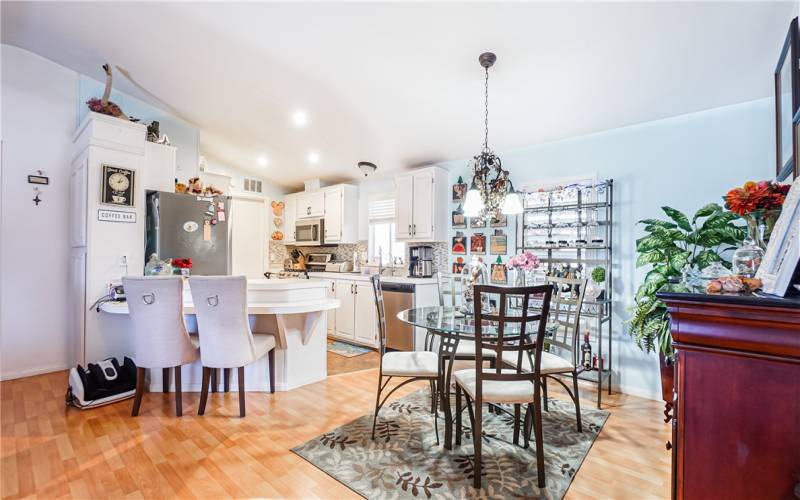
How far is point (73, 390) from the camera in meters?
2.80

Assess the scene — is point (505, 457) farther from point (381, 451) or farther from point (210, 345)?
point (210, 345)

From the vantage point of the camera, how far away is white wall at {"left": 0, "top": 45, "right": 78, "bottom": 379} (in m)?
3.41

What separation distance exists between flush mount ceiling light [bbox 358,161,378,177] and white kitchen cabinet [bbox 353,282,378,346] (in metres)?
1.61

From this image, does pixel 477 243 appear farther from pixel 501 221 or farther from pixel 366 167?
pixel 366 167

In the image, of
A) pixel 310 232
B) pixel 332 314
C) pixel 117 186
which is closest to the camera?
pixel 117 186

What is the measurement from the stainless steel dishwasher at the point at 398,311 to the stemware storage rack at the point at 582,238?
55.9 inches

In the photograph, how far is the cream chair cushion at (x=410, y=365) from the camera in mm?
2273

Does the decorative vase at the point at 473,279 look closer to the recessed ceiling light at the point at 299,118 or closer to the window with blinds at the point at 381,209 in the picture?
the recessed ceiling light at the point at 299,118

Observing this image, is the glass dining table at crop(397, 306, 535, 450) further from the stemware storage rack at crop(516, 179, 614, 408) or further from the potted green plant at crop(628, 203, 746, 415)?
the stemware storage rack at crop(516, 179, 614, 408)

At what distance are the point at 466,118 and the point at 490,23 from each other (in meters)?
1.23

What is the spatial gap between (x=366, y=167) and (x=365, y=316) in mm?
2075

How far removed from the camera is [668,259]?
8.25ft

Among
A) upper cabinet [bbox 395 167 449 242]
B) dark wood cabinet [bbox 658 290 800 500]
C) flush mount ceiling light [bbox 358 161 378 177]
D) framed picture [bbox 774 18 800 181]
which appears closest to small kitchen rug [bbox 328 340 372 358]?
upper cabinet [bbox 395 167 449 242]

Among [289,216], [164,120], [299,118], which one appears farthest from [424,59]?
[289,216]
